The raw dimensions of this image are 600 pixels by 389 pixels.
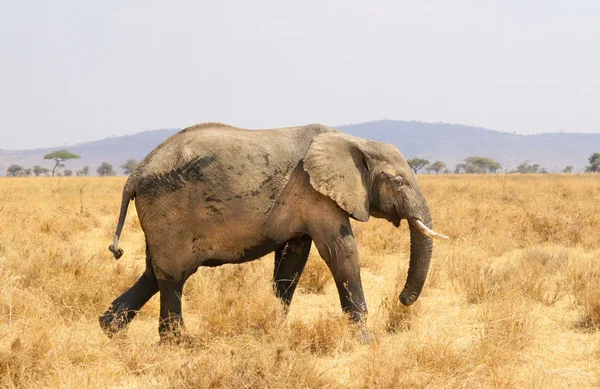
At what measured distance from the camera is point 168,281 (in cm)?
617

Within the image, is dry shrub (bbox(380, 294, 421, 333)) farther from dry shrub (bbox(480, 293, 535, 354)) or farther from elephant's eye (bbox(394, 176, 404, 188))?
elephant's eye (bbox(394, 176, 404, 188))

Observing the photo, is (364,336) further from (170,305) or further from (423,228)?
(170,305)

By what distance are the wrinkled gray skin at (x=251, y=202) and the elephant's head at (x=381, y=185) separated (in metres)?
0.01

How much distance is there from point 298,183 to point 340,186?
0.41 m

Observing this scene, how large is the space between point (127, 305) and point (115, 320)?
8.2 inches

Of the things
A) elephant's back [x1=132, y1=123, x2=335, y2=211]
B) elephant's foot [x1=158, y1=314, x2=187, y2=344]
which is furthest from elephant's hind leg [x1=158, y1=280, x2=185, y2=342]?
elephant's back [x1=132, y1=123, x2=335, y2=211]

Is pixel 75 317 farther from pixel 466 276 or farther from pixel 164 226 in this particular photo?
pixel 466 276

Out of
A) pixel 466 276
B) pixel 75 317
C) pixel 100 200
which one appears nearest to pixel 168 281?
pixel 75 317

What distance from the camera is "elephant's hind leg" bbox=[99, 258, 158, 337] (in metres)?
6.24

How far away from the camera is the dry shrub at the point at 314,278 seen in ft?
29.1

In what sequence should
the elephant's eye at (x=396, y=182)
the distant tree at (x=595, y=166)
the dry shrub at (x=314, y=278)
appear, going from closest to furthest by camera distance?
1. the elephant's eye at (x=396, y=182)
2. the dry shrub at (x=314, y=278)
3. the distant tree at (x=595, y=166)

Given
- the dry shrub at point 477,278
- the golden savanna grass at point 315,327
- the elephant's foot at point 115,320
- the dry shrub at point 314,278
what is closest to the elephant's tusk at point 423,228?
the golden savanna grass at point 315,327

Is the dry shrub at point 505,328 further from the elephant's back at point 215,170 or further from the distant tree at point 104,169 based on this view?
the distant tree at point 104,169

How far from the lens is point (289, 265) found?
6930mm
